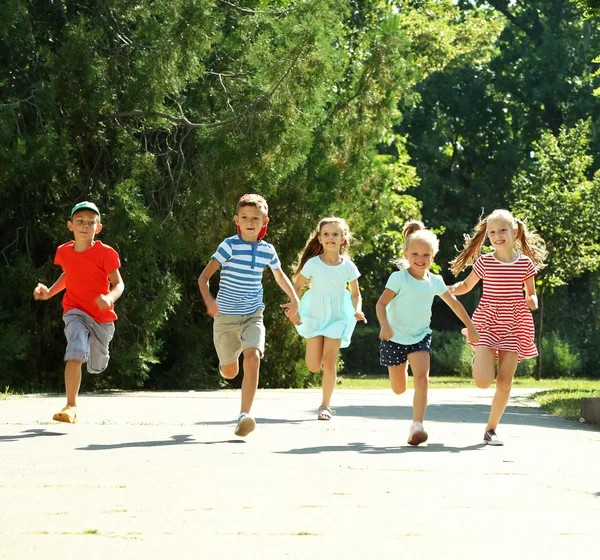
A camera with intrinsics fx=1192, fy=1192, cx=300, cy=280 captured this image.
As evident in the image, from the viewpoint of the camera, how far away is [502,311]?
9.62 meters

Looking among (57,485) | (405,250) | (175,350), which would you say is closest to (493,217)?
(405,250)

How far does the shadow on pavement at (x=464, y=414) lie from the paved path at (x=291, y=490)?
598 millimetres

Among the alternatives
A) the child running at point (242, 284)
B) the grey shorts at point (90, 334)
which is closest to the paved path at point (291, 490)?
the grey shorts at point (90, 334)

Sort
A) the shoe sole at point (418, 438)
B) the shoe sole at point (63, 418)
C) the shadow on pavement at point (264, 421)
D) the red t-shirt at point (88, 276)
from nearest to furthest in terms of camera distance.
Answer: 1. the shoe sole at point (418, 438)
2. the shoe sole at point (63, 418)
3. the red t-shirt at point (88, 276)
4. the shadow on pavement at point (264, 421)

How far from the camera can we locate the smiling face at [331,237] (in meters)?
11.5

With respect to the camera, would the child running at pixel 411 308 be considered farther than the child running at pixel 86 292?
No

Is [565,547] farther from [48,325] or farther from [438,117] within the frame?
[438,117]

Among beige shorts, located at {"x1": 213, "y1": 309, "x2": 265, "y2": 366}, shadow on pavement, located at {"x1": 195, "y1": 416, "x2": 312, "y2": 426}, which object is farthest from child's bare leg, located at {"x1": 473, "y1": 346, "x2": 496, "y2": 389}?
shadow on pavement, located at {"x1": 195, "y1": 416, "x2": 312, "y2": 426}

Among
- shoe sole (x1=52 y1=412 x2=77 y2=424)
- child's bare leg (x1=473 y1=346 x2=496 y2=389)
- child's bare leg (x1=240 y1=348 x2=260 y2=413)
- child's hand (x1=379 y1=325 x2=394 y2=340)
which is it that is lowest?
shoe sole (x1=52 y1=412 x2=77 y2=424)

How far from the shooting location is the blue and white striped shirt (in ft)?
31.9

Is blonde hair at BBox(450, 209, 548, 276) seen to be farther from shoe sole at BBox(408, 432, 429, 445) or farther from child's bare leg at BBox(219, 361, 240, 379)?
child's bare leg at BBox(219, 361, 240, 379)

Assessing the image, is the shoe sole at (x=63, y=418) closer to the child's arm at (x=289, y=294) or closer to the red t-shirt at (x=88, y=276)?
the red t-shirt at (x=88, y=276)

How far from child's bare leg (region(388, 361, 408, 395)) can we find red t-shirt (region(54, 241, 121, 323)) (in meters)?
2.46

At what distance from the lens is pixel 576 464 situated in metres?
7.93
